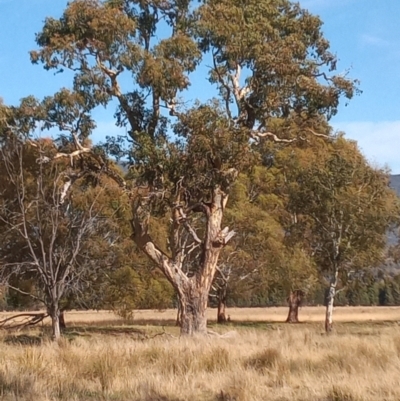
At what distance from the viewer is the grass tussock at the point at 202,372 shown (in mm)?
9375

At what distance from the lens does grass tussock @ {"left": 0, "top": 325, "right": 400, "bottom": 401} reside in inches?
369

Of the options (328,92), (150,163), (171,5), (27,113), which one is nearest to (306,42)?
(328,92)

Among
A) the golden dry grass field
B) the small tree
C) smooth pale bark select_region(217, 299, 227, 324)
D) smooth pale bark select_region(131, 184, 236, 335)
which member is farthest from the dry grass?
the golden dry grass field

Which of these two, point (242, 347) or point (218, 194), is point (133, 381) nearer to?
point (242, 347)

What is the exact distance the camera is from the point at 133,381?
10.4 m

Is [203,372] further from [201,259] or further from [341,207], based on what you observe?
[341,207]

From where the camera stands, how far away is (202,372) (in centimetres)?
1152

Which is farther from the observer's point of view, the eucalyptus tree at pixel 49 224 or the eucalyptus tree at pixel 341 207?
the eucalyptus tree at pixel 341 207

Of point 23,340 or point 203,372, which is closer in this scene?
point 203,372

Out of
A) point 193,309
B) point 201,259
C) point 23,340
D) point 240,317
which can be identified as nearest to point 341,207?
point 201,259

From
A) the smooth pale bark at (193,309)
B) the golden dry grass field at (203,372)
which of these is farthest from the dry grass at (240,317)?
the golden dry grass field at (203,372)

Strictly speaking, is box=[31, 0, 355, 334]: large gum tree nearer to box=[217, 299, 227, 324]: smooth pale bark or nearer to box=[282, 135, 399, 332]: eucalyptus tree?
box=[282, 135, 399, 332]: eucalyptus tree

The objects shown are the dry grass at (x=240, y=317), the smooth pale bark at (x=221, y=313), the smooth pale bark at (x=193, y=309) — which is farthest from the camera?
the dry grass at (x=240, y=317)

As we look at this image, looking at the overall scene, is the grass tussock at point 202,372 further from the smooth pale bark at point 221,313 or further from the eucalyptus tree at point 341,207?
the smooth pale bark at point 221,313
